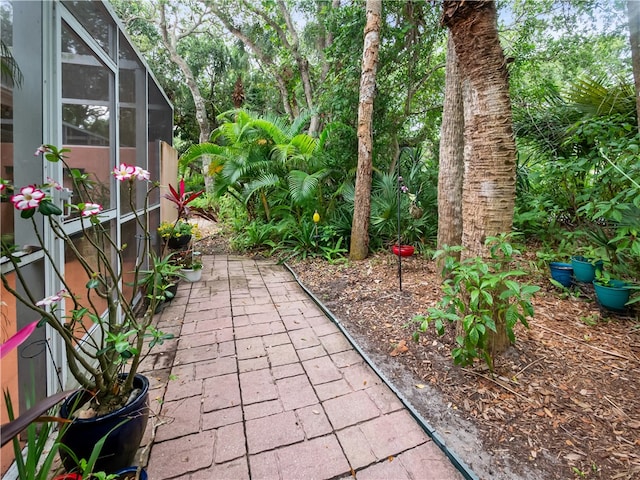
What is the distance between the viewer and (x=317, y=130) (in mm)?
6582

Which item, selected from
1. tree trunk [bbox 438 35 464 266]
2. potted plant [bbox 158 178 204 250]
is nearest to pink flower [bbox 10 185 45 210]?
potted plant [bbox 158 178 204 250]

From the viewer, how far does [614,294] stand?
7.80 feet

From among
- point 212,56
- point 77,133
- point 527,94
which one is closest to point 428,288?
point 77,133

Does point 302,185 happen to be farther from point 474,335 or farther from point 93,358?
point 93,358

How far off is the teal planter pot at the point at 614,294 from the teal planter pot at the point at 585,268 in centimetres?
24

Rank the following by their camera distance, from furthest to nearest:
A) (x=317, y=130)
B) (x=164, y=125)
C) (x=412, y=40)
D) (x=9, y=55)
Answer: (x=317, y=130) → (x=412, y=40) → (x=164, y=125) → (x=9, y=55)

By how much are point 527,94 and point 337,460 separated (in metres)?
5.73

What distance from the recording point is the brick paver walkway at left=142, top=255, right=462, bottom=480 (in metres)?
1.33

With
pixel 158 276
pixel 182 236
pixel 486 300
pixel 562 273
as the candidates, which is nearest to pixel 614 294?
pixel 562 273

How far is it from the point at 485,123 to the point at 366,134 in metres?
2.55

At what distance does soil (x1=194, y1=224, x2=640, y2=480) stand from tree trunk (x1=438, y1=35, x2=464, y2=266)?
0.84 m

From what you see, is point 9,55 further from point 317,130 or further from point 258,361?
point 317,130

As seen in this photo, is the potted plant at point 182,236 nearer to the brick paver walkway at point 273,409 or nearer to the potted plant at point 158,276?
the potted plant at point 158,276

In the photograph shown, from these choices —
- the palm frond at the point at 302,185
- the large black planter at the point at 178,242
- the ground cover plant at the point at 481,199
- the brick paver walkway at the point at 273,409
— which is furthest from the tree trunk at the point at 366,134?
the large black planter at the point at 178,242
